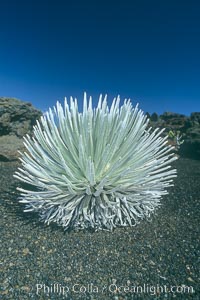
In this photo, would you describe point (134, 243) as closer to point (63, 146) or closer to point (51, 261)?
Answer: point (51, 261)

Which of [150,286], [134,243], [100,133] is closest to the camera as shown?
[150,286]

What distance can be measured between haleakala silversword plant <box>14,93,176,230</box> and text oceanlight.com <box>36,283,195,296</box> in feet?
1.67

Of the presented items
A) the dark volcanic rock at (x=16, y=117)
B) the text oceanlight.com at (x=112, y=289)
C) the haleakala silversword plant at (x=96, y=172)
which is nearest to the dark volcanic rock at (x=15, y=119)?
the dark volcanic rock at (x=16, y=117)

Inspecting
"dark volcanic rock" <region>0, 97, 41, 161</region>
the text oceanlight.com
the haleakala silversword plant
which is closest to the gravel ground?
the text oceanlight.com

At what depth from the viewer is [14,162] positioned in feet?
13.3

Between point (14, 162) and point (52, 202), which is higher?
point (14, 162)

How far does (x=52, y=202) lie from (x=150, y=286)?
2.96 ft

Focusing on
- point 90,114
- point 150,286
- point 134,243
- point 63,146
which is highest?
point 90,114

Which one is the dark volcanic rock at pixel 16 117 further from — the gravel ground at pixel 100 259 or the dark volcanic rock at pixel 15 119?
the gravel ground at pixel 100 259

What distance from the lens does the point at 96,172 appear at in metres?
2.13

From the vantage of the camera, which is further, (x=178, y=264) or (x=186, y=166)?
(x=186, y=166)

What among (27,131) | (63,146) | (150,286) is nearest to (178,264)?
(150,286)

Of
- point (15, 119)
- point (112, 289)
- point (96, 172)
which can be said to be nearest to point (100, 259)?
point (112, 289)

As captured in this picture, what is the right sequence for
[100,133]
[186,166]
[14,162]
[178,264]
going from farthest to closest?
[186,166] → [14,162] → [100,133] → [178,264]
